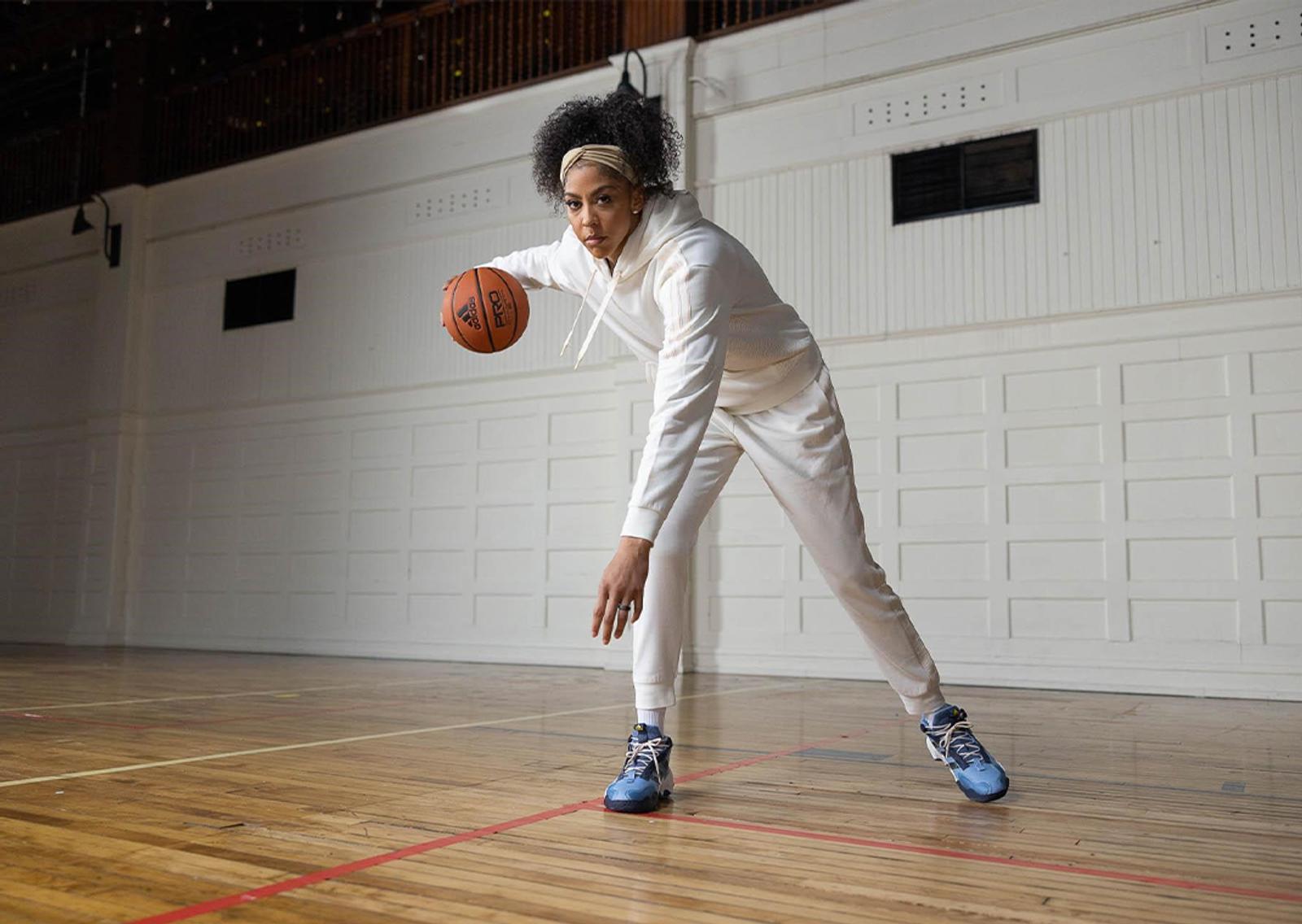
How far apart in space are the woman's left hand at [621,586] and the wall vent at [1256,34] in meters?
5.04

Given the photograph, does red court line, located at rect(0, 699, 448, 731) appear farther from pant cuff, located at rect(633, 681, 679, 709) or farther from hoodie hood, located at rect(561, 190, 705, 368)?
hoodie hood, located at rect(561, 190, 705, 368)

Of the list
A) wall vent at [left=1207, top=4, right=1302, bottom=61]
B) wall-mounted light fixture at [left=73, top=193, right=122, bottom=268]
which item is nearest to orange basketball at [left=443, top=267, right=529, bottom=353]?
wall vent at [left=1207, top=4, right=1302, bottom=61]

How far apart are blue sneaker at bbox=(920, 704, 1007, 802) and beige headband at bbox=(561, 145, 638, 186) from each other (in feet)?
4.02

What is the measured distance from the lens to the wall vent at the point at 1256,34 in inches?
204

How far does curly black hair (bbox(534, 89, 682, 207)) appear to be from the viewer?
2045 millimetres

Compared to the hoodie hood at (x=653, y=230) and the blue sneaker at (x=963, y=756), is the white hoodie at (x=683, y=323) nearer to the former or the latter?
the hoodie hood at (x=653, y=230)

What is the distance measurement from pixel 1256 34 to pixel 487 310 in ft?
15.4

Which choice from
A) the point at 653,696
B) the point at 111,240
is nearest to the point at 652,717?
the point at 653,696

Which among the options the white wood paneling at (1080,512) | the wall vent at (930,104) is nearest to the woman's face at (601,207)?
the white wood paneling at (1080,512)

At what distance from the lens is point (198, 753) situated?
2652 mm

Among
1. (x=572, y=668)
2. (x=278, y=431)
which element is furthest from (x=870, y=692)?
(x=278, y=431)

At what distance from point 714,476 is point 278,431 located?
682cm

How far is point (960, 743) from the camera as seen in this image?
2.14 meters

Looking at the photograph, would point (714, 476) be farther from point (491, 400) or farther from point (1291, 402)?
point (491, 400)
